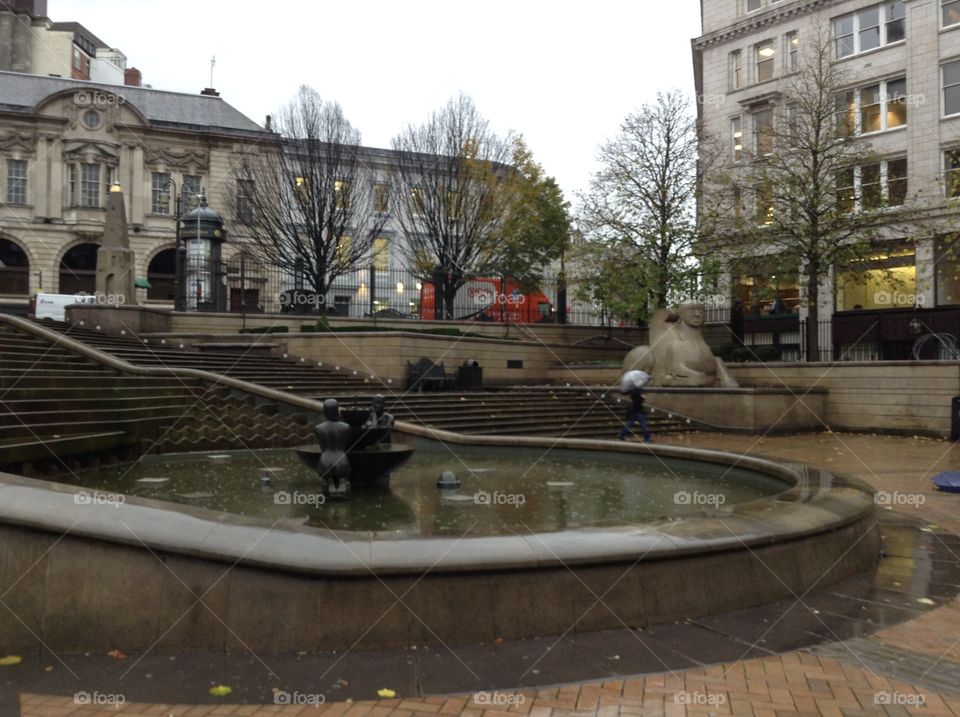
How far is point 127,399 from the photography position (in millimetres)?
12234

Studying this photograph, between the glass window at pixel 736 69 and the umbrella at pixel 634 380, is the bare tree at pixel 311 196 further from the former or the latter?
the umbrella at pixel 634 380

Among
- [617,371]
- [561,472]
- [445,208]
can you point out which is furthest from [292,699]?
[445,208]

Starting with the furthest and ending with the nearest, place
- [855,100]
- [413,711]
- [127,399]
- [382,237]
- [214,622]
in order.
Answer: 1. [382,237]
2. [855,100]
3. [127,399]
4. [214,622]
5. [413,711]

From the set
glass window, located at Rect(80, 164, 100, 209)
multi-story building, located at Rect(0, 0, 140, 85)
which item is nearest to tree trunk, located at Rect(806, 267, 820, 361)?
glass window, located at Rect(80, 164, 100, 209)

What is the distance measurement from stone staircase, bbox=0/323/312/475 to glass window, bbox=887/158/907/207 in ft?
87.8

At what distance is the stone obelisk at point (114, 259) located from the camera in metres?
24.6

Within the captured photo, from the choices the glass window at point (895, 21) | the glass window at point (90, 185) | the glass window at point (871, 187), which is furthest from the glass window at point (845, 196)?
the glass window at point (90, 185)

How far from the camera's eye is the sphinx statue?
22.2m

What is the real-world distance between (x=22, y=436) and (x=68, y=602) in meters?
5.66

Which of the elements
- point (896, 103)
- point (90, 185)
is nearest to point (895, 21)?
point (896, 103)

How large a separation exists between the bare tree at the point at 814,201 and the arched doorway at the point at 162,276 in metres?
35.3

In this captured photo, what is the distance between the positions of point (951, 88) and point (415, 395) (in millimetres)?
27777

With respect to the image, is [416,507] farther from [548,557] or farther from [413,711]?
[413,711]

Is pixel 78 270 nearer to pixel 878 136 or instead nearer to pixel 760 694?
pixel 878 136
